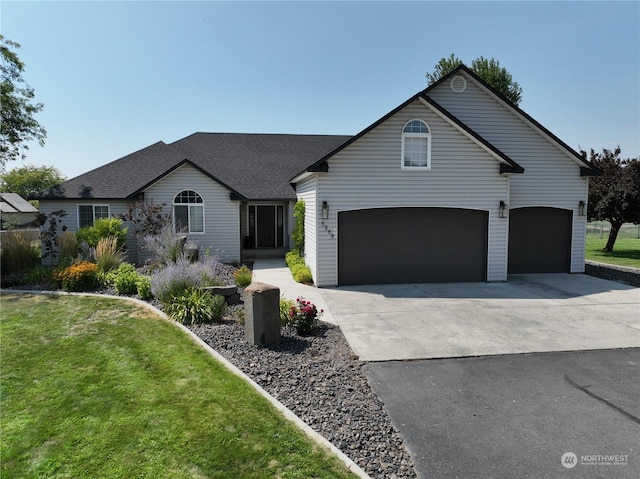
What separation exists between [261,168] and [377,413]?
1698cm

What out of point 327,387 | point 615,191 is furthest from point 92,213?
point 615,191

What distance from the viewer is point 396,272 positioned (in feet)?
40.1

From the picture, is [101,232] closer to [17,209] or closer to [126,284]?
[126,284]

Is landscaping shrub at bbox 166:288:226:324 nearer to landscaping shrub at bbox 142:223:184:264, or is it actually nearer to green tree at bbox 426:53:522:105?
landscaping shrub at bbox 142:223:184:264

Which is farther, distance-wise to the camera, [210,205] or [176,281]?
[210,205]

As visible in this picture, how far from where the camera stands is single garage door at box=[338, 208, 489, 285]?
12.0 m

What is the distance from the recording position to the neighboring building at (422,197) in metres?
11.7

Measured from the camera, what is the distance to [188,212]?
1575cm

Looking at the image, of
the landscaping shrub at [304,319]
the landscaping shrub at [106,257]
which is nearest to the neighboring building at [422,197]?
the landscaping shrub at [106,257]

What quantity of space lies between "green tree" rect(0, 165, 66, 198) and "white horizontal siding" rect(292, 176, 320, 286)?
235 ft

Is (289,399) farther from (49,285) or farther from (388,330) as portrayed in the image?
(49,285)

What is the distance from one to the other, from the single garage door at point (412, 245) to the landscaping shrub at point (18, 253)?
1027 centimetres

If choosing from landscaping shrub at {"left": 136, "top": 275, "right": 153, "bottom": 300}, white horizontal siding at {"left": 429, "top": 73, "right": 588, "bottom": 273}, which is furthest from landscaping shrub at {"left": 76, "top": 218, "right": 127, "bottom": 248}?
white horizontal siding at {"left": 429, "top": 73, "right": 588, "bottom": 273}

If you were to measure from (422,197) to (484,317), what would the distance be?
4.67m
